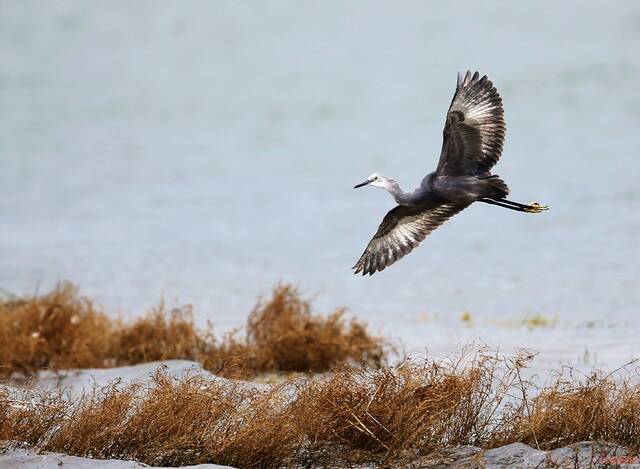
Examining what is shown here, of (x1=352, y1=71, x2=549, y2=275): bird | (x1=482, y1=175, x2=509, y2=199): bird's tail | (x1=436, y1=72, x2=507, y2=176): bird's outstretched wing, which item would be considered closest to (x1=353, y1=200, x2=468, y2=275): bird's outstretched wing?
(x1=352, y1=71, x2=549, y2=275): bird

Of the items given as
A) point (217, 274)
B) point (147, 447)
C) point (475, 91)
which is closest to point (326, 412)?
point (147, 447)

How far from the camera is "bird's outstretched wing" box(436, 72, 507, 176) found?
10.2 metres

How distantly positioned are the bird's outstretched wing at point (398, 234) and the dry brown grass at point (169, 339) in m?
1.97

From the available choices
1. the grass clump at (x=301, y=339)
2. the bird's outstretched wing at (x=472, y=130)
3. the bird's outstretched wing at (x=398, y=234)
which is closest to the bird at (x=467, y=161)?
the bird's outstretched wing at (x=472, y=130)

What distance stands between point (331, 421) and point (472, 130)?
2.77 meters

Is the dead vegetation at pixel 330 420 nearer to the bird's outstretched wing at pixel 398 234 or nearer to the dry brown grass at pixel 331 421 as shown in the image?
the dry brown grass at pixel 331 421

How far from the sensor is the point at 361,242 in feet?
69.3

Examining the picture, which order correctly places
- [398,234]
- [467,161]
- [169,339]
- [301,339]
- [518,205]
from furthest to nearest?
[169,339] → [301,339] → [398,234] → [467,161] → [518,205]

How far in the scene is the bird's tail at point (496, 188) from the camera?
992 centimetres

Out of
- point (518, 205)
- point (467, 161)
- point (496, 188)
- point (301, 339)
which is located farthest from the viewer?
point (301, 339)

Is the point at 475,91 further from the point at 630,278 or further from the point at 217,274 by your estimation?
the point at 217,274

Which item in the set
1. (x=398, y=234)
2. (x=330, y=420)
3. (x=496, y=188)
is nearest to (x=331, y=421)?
(x=330, y=420)

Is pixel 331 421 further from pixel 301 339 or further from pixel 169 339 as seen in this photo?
pixel 169 339

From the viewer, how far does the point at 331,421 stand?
8.61 metres
